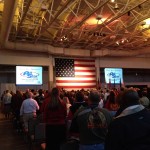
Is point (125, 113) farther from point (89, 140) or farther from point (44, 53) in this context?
point (44, 53)

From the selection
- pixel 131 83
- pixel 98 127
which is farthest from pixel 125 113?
pixel 131 83

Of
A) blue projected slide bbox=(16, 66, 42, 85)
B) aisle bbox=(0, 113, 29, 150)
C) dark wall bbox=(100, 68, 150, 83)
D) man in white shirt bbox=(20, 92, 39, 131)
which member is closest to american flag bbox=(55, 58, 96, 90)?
blue projected slide bbox=(16, 66, 42, 85)

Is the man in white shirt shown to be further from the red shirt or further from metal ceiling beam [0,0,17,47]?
the red shirt

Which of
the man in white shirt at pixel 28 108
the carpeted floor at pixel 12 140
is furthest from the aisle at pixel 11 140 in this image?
the man in white shirt at pixel 28 108

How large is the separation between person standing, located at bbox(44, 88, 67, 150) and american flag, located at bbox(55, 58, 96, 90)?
413 inches

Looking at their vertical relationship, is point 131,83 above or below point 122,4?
below

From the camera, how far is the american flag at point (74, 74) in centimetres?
1491

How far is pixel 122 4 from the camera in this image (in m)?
9.54

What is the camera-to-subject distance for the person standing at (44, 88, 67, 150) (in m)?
4.18

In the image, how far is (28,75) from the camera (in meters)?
14.0

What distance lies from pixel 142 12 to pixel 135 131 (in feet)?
32.5

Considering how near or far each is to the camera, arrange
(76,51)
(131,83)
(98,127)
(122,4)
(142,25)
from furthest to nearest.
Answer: (131,83), (76,51), (142,25), (122,4), (98,127)

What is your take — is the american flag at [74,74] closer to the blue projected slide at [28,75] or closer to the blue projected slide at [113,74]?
the blue projected slide at [113,74]

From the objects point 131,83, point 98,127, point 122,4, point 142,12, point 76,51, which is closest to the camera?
point 98,127
